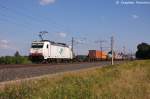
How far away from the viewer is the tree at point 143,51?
12644 cm

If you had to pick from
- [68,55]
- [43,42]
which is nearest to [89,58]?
[68,55]

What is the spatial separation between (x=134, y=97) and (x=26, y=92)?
4.57 metres

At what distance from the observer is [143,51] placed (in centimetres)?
12925

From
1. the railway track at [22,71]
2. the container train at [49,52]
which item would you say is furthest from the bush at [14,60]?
the railway track at [22,71]

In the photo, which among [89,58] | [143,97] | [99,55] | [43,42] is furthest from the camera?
[99,55]

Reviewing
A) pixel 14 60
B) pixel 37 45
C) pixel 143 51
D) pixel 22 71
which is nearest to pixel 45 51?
pixel 37 45

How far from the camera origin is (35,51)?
52.2 meters

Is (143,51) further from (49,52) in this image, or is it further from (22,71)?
(22,71)

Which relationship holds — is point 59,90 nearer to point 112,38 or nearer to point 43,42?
point 112,38

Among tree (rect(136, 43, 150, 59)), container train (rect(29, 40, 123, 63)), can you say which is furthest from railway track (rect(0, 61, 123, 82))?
tree (rect(136, 43, 150, 59))

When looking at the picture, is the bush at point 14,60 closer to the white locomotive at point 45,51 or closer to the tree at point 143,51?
the white locomotive at point 45,51

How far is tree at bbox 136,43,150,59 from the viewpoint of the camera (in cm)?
12644

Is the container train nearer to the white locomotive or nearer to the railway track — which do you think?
the white locomotive

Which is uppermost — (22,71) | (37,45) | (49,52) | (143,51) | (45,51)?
(143,51)
